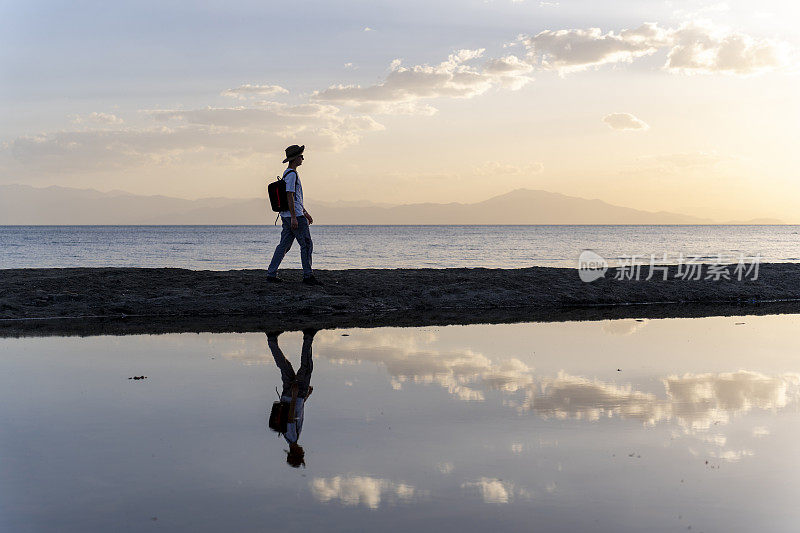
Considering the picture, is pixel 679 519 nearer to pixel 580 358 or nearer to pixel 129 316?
pixel 580 358

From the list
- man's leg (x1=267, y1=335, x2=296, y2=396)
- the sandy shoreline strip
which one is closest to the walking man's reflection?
man's leg (x1=267, y1=335, x2=296, y2=396)

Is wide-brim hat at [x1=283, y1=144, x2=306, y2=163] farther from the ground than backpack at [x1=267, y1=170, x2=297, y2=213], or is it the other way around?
wide-brim hat at [x1=283, y1=144, x2=306, y2=163]

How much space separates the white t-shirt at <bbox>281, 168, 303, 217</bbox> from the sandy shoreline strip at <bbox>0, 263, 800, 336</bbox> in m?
1.36

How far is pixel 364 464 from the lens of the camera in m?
4.62

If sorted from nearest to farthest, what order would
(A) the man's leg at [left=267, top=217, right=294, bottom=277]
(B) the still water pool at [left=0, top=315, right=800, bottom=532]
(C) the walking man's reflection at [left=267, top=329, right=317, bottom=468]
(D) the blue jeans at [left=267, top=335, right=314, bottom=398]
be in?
(B) the still water pool at [left=0, top=315, right=800, bottom=532]
(C) the walking man's reflection at [left=267, top=329, right=317, bottom=468]
(D) the blue jeans at [left=267, top=335, right=314, bottom=398]
(A) the man's leg at [left=267, top=217, right=294, bottom=277]

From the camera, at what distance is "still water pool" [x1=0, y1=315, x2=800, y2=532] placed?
12.8 ft

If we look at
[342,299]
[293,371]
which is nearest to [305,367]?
[293,371]

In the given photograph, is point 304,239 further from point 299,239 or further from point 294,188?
point 294,188

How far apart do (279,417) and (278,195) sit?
8050 mm

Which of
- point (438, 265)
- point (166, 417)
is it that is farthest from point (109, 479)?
point (438, 265)

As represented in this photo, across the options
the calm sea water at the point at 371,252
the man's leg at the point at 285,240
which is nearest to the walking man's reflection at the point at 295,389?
the man's leg at the point at 285,240

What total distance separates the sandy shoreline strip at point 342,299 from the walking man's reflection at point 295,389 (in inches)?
74.5

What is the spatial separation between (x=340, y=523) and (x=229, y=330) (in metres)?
7.21

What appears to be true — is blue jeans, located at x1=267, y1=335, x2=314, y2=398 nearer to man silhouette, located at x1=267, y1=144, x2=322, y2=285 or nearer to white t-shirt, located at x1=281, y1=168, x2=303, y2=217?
man silhouette, located at x1=267, y1=144, x2=322, y2=285
